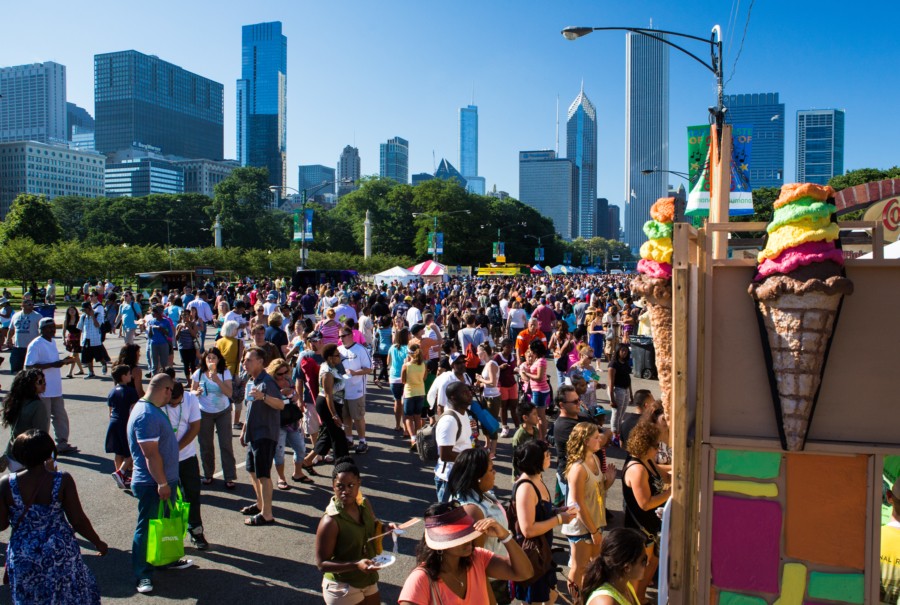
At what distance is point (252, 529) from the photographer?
263 inches

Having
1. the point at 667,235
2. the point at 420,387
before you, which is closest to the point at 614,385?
the point at 420,387

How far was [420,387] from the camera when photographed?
9188mm

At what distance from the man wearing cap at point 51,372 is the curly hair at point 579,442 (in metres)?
6.59

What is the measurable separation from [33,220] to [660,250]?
65.2 metres

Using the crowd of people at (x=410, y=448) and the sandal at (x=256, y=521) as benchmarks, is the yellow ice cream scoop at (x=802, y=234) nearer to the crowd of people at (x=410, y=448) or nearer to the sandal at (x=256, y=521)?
the crowd of people at (x=410, y=448)

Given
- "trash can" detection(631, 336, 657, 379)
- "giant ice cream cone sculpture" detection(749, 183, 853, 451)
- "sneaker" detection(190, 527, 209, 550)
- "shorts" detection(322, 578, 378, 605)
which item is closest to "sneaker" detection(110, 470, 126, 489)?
"sneaker" detection(190, 527, 209, 550)

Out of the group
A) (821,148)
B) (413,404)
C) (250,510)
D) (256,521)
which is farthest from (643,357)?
(821,148)

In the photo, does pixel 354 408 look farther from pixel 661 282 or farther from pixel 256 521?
pixel 661 282

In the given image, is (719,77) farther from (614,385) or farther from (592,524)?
(592,524)

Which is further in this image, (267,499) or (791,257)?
(267,499)

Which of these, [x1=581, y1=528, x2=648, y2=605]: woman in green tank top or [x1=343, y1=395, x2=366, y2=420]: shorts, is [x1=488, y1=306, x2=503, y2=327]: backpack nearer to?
[x1=343, y1=395, x2=366, y2=420]: shorts

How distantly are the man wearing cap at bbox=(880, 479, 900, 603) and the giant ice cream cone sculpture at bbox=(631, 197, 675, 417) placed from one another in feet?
6.31

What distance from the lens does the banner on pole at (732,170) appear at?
9.38m

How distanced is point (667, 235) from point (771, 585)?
1592 millimetres
